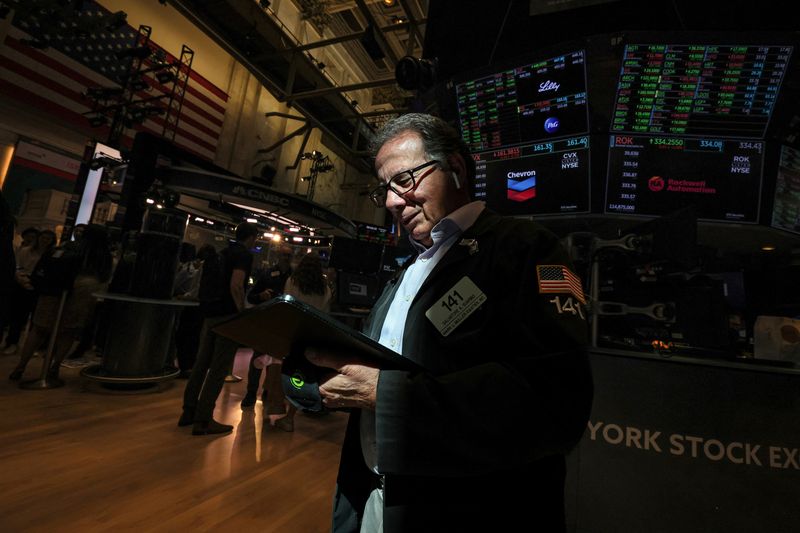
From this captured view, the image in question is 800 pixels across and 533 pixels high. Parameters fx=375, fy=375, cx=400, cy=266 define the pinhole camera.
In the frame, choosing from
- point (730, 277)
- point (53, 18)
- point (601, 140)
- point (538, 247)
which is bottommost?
point (538, 247)

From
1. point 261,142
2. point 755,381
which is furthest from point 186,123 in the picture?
point 755,381

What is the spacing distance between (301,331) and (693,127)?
2896 millimetres

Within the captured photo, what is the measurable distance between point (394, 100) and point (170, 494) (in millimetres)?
13682

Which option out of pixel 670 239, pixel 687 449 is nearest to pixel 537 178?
pixel 670 239

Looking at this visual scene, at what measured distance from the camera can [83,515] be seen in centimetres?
212

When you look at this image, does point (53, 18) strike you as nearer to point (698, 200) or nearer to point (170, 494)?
point (170, 494)

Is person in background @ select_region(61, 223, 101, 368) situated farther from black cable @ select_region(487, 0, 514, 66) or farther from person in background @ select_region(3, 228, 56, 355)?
black cable @ select_region(487, 0, 514, 66)

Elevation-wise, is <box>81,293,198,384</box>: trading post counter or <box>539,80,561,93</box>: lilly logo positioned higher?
<box>539,80,561,93</box>: lilly logo

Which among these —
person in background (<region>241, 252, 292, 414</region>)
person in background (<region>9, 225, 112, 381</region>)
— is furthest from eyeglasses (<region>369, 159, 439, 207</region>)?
person in background (<region>9, 225, 112, 381</region>)

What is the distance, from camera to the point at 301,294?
4289 mm

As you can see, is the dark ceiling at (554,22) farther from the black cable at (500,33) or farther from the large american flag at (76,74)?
the large american flag at (76,74)

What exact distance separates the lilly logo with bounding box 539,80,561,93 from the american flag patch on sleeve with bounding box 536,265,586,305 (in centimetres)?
229

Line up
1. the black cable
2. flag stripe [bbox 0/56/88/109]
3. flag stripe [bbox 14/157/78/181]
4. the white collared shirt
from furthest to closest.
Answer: flag stripe [bbox 14/157/78/181], flag stripe [bbox 0/56/88/109], the black cable, the white collared shirt

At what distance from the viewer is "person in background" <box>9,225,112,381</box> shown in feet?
13.7
